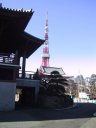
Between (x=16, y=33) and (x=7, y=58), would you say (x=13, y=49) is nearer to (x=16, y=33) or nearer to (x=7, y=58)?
(x=16, y=33)

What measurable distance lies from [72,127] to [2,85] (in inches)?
342

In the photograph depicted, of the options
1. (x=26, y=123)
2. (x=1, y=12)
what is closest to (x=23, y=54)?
(x=1, y=12)

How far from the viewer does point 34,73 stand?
2914 centimetres

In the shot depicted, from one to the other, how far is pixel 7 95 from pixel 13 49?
7.26 meters

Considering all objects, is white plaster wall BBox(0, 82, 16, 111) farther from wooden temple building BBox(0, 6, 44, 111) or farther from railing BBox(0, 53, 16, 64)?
railing BBox(0, 53, 16, 64)

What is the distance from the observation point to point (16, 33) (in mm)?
24562

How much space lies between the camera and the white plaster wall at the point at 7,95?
2136cm

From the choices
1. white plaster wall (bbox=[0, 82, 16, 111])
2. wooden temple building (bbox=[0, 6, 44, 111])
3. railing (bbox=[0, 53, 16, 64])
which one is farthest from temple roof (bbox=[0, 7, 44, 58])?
white plaster wall (bbox=[0, 82, 16, 111])

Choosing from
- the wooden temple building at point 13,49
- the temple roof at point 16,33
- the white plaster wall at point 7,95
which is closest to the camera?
the temple roof at point 16,33

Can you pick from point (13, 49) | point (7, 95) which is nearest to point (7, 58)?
point (7, 95)

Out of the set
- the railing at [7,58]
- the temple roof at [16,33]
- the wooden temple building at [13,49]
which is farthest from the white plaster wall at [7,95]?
the temple roof at [16,33]

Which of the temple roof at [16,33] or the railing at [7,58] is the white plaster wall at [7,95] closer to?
the railing at [7,58]

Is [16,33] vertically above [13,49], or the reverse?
[16,33]

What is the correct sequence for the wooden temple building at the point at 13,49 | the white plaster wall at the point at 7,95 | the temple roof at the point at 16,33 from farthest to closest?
the white plaster wall at the point at 7,95, the wooden temple building at the point at 13,49, the temple roof at the point at 16,33
